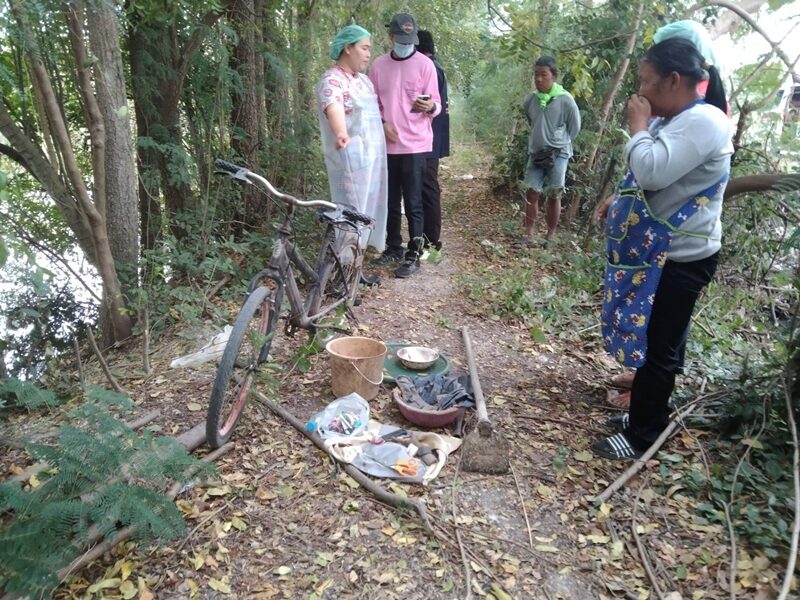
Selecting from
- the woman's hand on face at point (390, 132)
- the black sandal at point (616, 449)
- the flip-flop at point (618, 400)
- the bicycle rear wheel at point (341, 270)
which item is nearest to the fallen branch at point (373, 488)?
the bicycle rear wheel at point (341, 270)

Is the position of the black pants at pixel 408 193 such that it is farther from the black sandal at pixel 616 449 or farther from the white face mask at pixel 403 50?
the black sandal at pixel 616 449

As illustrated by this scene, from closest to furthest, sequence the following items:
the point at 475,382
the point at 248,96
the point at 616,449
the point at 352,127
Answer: the point at 616,449
the point at 475,382
the point at 352,127
the point at 248,96

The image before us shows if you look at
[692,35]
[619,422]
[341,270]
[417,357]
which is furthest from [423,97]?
[619,422]

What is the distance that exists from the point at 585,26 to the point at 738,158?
3630 mm

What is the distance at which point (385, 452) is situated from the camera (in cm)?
260

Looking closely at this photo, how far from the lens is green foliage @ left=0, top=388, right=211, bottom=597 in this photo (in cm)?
161

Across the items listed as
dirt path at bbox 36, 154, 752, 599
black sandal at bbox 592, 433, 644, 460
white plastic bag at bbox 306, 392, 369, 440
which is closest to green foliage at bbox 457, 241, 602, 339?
dirt path at bbox 36, 154, 752, 599

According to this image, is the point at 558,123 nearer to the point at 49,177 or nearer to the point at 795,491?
the point at 795,491

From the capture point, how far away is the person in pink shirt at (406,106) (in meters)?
4.38

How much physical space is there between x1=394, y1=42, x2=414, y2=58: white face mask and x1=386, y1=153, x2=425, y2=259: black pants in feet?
2.67

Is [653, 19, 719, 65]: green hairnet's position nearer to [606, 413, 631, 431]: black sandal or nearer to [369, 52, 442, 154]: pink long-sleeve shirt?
[606, 413, 631, 431]: black sandal

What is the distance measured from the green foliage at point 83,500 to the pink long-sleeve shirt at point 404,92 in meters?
3.25

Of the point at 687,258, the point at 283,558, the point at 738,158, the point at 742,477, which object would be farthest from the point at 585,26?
the point at 283,558

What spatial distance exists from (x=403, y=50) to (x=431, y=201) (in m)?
1.41
